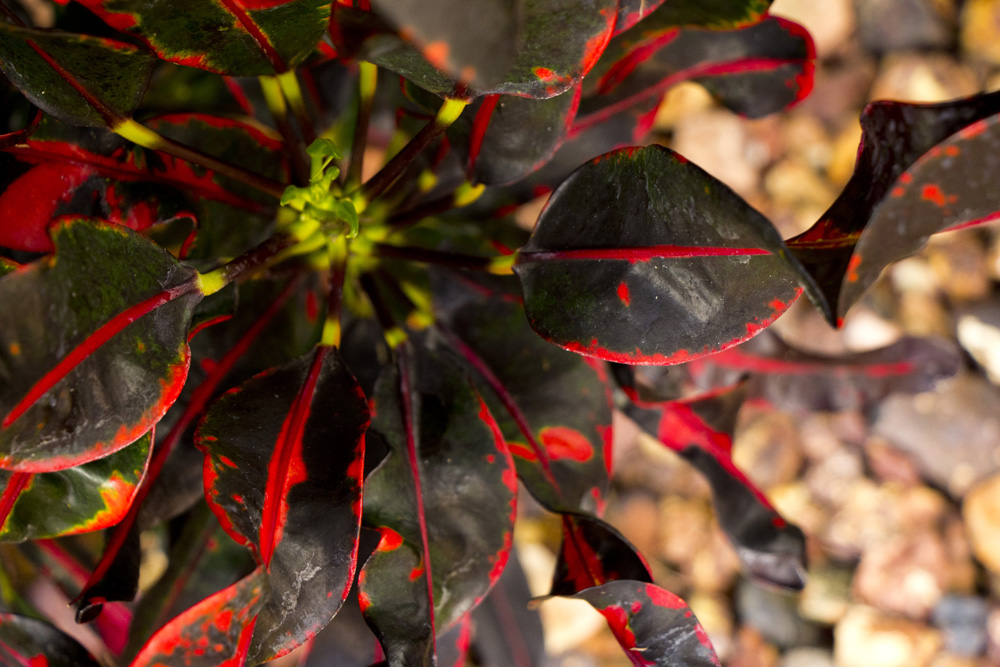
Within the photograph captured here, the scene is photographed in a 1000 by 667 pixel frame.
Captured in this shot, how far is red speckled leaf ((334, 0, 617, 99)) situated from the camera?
261mm

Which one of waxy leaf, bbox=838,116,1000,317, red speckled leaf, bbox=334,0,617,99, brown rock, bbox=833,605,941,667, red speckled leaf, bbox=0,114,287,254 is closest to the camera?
red speckled leaf, bbox=334,0,617,99

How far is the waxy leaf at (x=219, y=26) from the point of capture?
468mm

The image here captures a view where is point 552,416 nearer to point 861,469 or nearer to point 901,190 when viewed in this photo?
point 901,190

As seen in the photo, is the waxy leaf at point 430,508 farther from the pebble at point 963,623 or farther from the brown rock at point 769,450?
the pebble at point 963,623

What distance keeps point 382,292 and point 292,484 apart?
0.95ft

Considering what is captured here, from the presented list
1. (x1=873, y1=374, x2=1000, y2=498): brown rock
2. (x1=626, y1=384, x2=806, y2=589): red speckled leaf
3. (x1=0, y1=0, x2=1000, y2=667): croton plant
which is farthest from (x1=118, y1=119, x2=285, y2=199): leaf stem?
(x1=873, y1=374, x2=1000, y2=498): brown rock

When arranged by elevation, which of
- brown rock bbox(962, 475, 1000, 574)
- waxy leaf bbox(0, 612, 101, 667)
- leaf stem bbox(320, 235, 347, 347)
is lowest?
brown rock bbox(962, 475, 1000, 574)

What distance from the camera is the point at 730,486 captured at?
0.88 m

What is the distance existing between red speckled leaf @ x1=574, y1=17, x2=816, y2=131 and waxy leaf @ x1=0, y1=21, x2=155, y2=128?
0.41 metres

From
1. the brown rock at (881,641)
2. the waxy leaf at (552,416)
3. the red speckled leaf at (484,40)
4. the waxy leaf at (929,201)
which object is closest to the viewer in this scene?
the red speckled leaf at (484,40)

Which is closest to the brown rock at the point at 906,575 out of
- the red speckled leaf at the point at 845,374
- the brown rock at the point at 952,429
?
the brown rock at the point at 952,429

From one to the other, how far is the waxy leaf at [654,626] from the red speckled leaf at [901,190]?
9.9 inches

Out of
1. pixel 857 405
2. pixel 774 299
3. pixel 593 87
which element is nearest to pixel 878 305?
pixel 857 405

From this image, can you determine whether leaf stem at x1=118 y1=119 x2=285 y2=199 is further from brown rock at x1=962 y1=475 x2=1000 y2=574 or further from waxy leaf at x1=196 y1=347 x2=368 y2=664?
brown rock at x1=962 y1=475 x2=1000 y2=574
